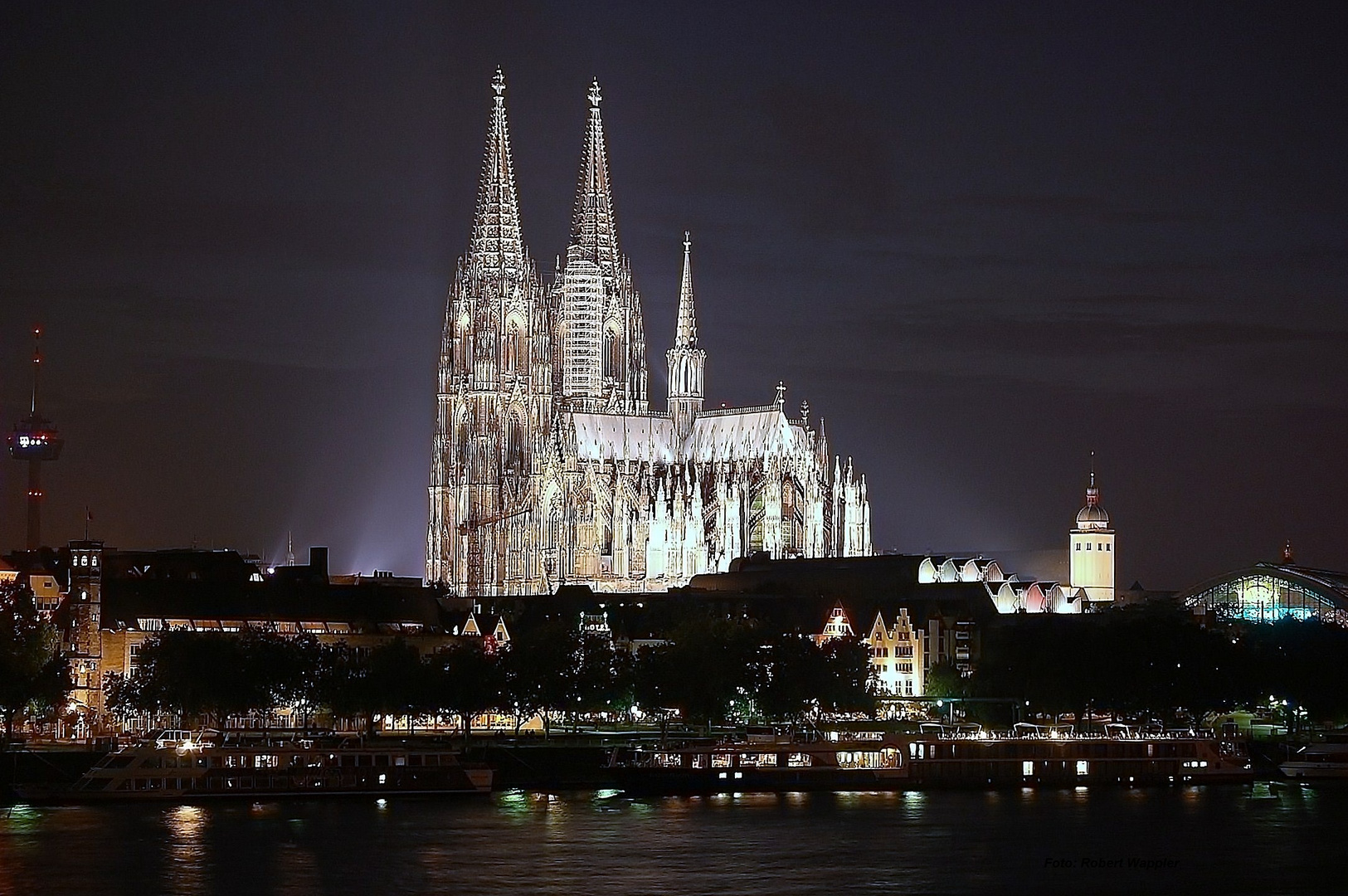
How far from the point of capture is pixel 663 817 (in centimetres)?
12362

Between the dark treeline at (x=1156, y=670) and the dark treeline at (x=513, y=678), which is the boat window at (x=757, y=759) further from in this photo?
the dark treeline at (x=1156, y=670)

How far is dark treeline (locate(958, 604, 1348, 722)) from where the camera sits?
16650 cm

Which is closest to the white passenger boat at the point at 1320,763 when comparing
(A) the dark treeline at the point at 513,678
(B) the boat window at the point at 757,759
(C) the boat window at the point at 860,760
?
(C) the boat window at the point at 860,760

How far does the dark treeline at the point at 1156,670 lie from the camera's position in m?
166

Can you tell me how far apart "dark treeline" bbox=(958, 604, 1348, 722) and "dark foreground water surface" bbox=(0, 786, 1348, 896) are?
30180 mm

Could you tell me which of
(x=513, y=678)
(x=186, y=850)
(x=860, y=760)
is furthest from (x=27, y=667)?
(x=860, y=760)

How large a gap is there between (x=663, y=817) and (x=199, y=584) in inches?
2845

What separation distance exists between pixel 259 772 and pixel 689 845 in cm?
2828

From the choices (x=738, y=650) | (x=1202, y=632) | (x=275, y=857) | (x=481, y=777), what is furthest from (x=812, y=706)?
(x=275, y=857)

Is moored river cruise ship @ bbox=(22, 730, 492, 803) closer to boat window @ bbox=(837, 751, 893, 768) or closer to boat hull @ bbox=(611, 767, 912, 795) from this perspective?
boat hull @ bbox=(611, 767, 912, 795)

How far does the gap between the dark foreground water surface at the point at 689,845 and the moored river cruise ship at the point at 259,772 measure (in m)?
2.16

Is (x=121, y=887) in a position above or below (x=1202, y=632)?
below

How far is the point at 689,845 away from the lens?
112m

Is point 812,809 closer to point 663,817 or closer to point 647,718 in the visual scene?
point 663,817
